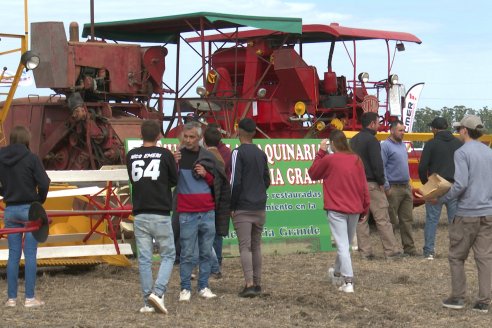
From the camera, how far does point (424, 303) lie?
333 inches

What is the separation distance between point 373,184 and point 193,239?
362 cm

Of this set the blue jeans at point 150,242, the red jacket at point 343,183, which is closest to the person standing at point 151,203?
the blue jeans at point 150,242

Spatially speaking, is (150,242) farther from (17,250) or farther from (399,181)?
(399,181)

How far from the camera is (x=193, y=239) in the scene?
838 cm

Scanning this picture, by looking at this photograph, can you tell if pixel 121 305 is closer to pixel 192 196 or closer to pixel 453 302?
pixel 192 196

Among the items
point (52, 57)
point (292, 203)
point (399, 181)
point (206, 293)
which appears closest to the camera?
point (206, 293)

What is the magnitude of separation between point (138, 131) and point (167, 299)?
577 cm

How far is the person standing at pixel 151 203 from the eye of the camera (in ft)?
25.5

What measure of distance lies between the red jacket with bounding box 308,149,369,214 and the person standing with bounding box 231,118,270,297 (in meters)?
0.65

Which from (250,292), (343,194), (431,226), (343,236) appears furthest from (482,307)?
(431,226)

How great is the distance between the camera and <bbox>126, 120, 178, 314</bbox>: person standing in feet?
25.5

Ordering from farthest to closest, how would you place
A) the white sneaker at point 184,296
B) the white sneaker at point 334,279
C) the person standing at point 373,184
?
the person standing at point 373,184 → the white sneaker at point 334,279 → the white sneaker at point 184,296

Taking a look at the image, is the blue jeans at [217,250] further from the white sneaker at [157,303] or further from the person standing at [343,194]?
the white sneaker at [157,303]

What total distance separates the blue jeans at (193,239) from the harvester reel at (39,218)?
Result: 1161 mm
